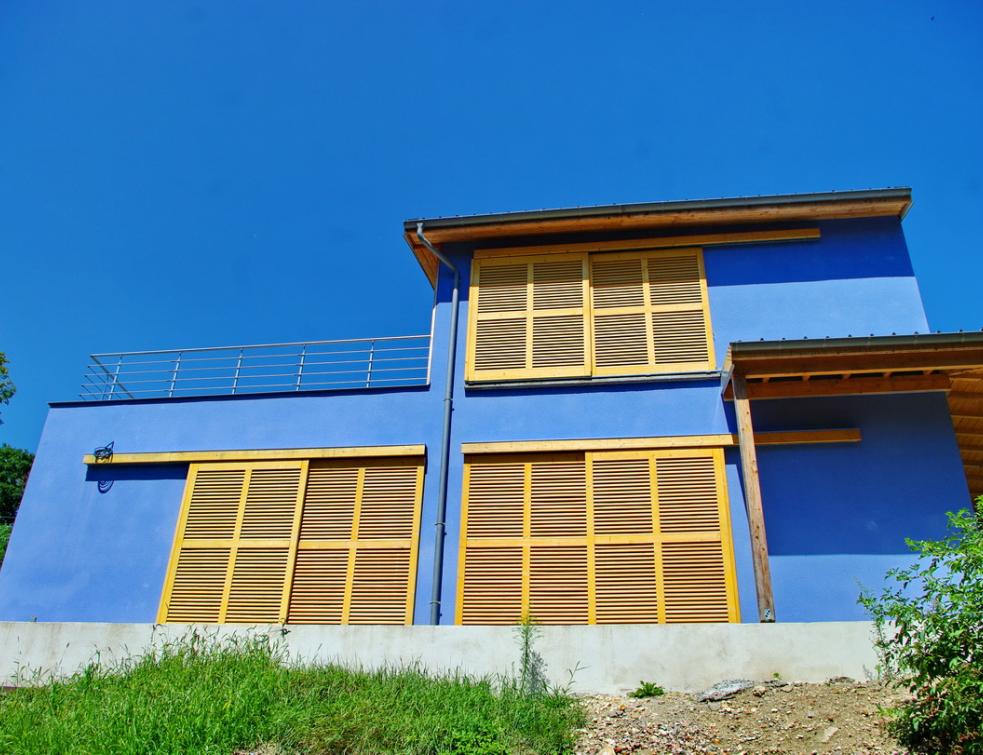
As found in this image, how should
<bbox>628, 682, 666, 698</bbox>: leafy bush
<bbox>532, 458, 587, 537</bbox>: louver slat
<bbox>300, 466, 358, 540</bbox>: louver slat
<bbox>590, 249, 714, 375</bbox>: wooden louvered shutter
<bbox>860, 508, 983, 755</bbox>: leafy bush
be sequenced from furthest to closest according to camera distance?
<bbox>590, 249, 714, 375</bbox>: wooden louvered shutter
<bbox>300, 466, 358, 540</bbox>: louver slat
<bbox>532, 458, 587, 537</bbox>: louver slat
<bbox>628, 682, 666, 698</bbox>: leafy bush
<bbox>860, 508, 983, 755</bbox>: leafy bush

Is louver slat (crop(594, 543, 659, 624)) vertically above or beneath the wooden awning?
beneath

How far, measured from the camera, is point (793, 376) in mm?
9477

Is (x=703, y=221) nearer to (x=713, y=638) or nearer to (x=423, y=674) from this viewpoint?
(x=713, y=638)

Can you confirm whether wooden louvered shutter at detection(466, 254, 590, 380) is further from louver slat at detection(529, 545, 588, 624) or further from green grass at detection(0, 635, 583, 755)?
green grass at detection(0, 635, 583, 755)

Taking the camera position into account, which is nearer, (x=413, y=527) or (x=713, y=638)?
(x=713, y=638)

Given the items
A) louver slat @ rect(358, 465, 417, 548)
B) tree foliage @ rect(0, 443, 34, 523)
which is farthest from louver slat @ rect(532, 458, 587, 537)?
tree foliage @ rect(0, 443, 34, 523)

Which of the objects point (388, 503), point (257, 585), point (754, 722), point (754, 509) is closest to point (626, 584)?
point (754, 509)

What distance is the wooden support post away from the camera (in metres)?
8.18

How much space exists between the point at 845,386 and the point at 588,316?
3.25 meters

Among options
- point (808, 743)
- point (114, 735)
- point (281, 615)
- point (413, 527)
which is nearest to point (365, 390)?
point (413, 527)

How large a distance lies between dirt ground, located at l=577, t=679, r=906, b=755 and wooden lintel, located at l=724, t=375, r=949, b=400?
362 centimetres

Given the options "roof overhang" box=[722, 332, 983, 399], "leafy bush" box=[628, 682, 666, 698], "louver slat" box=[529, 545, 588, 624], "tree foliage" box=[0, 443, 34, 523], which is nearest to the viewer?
"leafy bush" box=[628, 682, 666, 698]

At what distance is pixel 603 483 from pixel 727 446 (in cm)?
151

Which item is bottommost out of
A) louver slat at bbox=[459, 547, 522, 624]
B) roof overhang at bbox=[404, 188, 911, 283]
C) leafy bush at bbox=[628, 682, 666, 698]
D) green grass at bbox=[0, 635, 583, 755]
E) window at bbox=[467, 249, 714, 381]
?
green grass at bbox=[0, 635, 583, 755]
